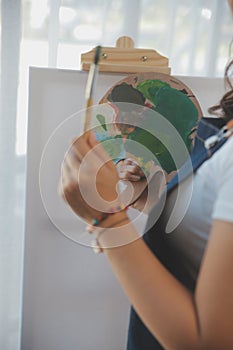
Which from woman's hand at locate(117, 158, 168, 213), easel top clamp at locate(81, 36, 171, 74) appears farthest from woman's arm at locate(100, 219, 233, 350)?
easel top clamp at locate(81, 36, 171, 74)

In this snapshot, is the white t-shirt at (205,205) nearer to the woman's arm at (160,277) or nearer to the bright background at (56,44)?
the woman's arm at (160,277)

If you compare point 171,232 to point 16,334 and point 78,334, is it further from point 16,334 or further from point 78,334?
point 16,334

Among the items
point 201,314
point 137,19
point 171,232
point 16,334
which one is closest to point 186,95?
point 137,19

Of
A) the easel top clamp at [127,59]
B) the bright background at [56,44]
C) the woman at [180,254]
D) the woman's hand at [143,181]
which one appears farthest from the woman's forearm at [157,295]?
the bright background at [56,44]

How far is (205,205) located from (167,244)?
96 millimetres

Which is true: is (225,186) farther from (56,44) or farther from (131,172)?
(56,44)

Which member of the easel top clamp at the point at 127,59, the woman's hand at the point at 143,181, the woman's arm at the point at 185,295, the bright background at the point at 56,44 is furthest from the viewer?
the bright background at the point at 56,44

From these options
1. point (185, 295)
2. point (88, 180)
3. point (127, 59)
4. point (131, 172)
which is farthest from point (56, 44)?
point (185, 295)

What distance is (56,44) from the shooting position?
3.74 feet

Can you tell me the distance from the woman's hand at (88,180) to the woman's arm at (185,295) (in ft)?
0.12

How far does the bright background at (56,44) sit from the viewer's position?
3.67 ft

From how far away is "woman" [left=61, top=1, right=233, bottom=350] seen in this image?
1.36ft

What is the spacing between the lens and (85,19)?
3.76 feet

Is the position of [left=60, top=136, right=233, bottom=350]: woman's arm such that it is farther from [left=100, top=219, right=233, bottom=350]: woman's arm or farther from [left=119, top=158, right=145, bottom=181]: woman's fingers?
[left=119, top=158, right=145, bottom=181]: woman's fingers
